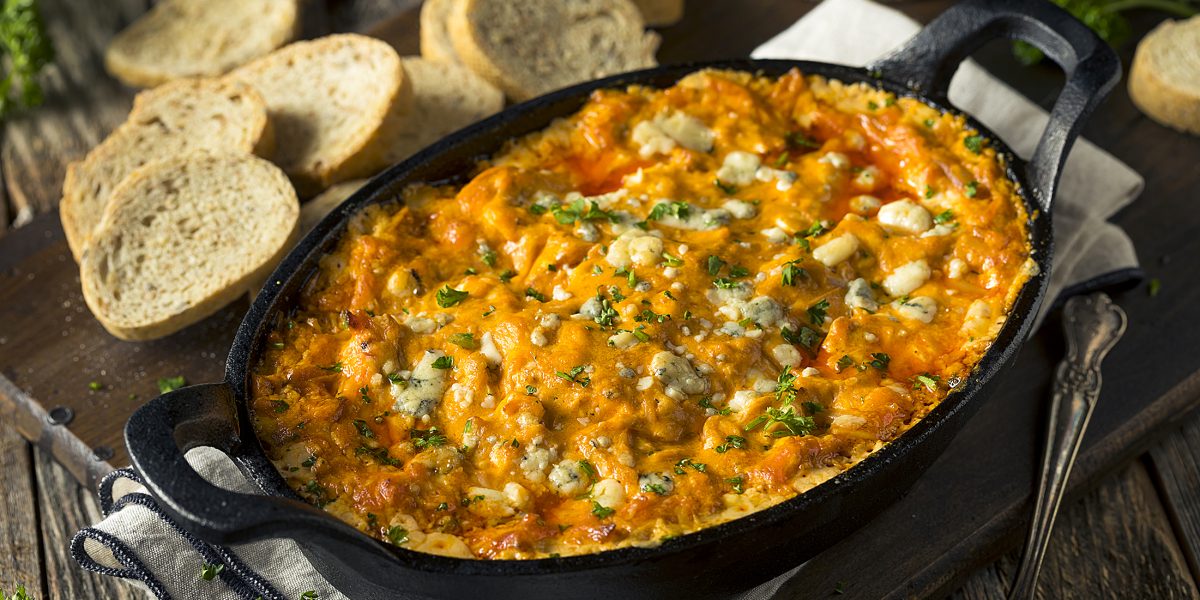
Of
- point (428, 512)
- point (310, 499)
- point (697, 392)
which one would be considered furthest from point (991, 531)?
point (310, 499)

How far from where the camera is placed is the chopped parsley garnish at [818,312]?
289 cm

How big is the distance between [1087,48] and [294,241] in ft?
7.71

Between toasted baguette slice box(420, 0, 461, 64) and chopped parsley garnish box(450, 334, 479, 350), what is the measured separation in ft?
6.08

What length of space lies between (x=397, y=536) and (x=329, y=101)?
6.97 feet

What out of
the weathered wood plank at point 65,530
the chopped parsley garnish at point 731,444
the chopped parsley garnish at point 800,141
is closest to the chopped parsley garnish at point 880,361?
the chopped parsley garnish at point 731,444

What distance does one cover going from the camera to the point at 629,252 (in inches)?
118

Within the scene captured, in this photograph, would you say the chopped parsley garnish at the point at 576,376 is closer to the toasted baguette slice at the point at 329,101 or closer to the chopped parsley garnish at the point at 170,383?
the chopped parsley garnish at the point at 170,383

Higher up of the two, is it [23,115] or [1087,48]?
[1087,48]

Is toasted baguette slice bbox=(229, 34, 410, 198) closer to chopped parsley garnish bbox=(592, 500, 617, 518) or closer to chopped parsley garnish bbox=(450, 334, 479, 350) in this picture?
chopped parsley garnish bbox=(450, 334, 479, 350)

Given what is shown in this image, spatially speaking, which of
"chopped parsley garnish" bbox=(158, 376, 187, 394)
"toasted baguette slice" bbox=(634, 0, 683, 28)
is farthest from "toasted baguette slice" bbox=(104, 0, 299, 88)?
"chopped parsley garnish" bbox=(158, 376, 187, 394)

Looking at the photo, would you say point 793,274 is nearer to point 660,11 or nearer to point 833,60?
point 833,60

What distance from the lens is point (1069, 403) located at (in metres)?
3.26

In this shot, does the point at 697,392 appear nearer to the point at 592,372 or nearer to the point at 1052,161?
the point at 592,372

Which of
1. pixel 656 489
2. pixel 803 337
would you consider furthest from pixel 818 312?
pixel 656 489
